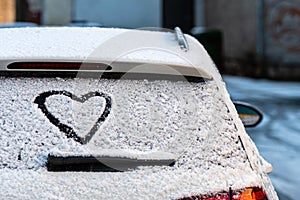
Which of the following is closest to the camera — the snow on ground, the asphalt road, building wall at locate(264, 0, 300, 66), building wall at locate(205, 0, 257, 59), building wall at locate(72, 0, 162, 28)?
the snow on ground

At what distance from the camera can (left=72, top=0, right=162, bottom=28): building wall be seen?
18.3 metres

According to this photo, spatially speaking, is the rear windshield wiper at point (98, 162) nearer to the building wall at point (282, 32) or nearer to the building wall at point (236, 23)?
the building wall at point (282, 32)

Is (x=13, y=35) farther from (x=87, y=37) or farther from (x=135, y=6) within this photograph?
(x=135, y=6)

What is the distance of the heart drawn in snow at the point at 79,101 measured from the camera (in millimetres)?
1815

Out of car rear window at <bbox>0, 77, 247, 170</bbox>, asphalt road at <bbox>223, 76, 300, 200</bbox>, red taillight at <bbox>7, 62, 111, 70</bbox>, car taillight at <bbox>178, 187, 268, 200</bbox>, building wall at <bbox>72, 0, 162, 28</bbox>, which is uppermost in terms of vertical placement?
red taillight at <bbox>7, 62, 111, 70</bbox>

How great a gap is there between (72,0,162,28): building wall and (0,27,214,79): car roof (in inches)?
630

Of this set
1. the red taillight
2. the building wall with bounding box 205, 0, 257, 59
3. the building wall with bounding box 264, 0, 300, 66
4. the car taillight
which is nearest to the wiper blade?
the car taillight

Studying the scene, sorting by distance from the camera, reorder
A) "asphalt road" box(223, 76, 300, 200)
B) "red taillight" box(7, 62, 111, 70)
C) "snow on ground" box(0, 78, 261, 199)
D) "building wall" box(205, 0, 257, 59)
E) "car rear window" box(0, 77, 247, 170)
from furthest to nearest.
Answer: "building wall" box(205, 0, 257, 59) < "asphalt road" box(223, 76, 300, 200) < "red taillight" box(7, 62, 111, 70) < "car rear window" box(0, 77, 247, 170) < "snow on ground" box(0, 78, 261, 199)

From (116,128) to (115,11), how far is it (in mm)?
16930

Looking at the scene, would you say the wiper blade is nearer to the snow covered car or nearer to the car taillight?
the snow covered car

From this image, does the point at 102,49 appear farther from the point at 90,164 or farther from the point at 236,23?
the point at 236,23

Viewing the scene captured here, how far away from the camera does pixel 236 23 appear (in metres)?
22.7

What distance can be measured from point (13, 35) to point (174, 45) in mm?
649

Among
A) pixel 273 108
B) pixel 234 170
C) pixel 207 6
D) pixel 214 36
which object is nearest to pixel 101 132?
pixel 234 170
